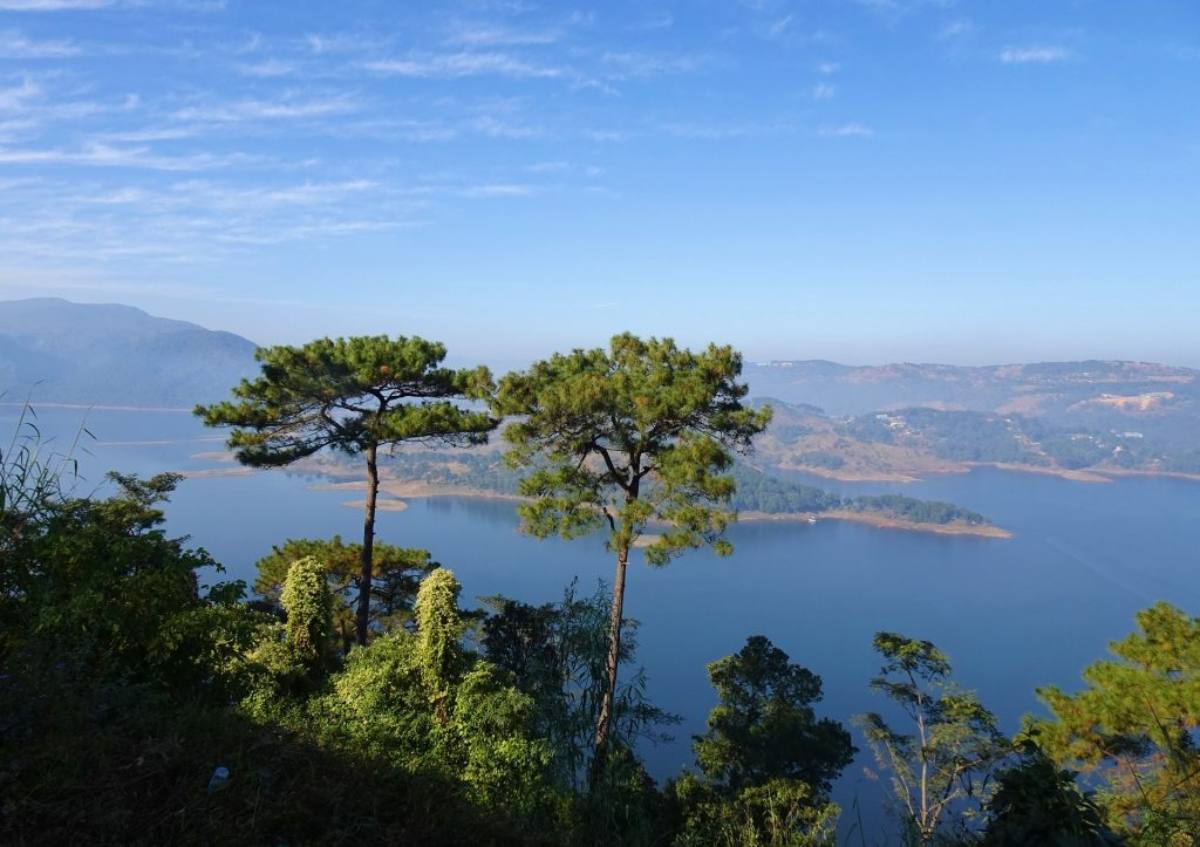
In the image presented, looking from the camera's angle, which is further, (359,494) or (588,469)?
(359,494)

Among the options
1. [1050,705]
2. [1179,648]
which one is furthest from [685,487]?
[1179,648]

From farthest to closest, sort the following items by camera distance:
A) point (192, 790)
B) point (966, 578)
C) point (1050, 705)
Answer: point (966, 578)
point (1050, 705)
point (192, 790)

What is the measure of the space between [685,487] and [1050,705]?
6.11m

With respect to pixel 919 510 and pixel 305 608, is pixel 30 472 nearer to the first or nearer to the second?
pixel 305 608

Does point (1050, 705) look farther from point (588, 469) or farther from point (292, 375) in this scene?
point (292, 375)

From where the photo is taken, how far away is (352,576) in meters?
13.7

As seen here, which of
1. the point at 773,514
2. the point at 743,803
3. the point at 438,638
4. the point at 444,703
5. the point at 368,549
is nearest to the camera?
the point at 444,703

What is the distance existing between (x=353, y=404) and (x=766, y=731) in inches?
389

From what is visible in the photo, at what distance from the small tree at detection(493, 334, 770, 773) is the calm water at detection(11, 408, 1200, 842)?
24.8 meters

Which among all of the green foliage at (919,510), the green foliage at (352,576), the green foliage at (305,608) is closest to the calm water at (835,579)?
the green foliage at (919,510)

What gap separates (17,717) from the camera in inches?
93.9

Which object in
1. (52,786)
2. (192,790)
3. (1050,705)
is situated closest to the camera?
(52,786)

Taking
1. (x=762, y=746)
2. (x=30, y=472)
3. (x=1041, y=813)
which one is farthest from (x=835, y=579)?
(x=30, y=472)

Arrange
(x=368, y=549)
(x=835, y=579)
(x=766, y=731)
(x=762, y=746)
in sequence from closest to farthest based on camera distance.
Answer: (x=368, y=549)
(x=762, y=746)
(x=766, y=731)
(x=835, y=579)
